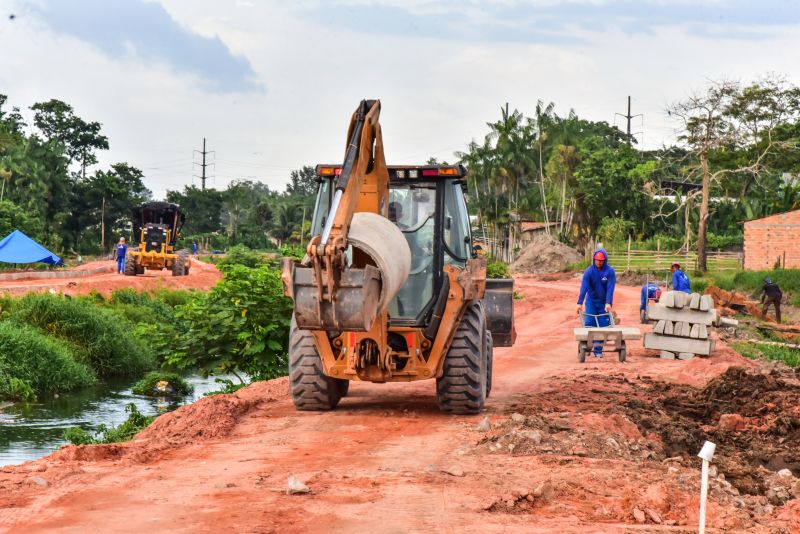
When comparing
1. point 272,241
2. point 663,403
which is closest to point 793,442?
point 663,403

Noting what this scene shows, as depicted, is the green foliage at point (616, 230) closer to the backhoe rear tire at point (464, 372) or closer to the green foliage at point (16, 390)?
the green foliage at point (16, 390)

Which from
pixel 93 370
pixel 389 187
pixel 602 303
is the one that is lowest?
pixel 93 370

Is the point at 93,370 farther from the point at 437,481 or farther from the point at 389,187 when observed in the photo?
the point at 437,481

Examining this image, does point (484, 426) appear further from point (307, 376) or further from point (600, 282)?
point (600, 282)

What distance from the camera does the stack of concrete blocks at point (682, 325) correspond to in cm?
1759

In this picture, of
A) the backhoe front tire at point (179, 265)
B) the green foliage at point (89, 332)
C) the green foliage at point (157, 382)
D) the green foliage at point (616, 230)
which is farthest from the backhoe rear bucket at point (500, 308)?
the green foliage at point (616, 230)

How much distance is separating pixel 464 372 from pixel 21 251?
1332 inches

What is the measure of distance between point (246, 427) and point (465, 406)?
7.41 feet

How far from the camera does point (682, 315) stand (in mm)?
17781

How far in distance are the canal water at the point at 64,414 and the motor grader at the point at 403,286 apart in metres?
4.68

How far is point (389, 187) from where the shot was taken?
1081 cm

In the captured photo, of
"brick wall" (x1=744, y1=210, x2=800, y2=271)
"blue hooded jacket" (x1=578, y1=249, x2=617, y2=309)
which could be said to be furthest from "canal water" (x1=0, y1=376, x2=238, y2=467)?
"brick wall" (x1=744, y1=210, x2=800, y2=271)

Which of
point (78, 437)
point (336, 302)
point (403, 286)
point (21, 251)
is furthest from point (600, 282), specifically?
point (21, 251)

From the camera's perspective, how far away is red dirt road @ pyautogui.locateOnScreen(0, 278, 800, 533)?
6.11 metres
